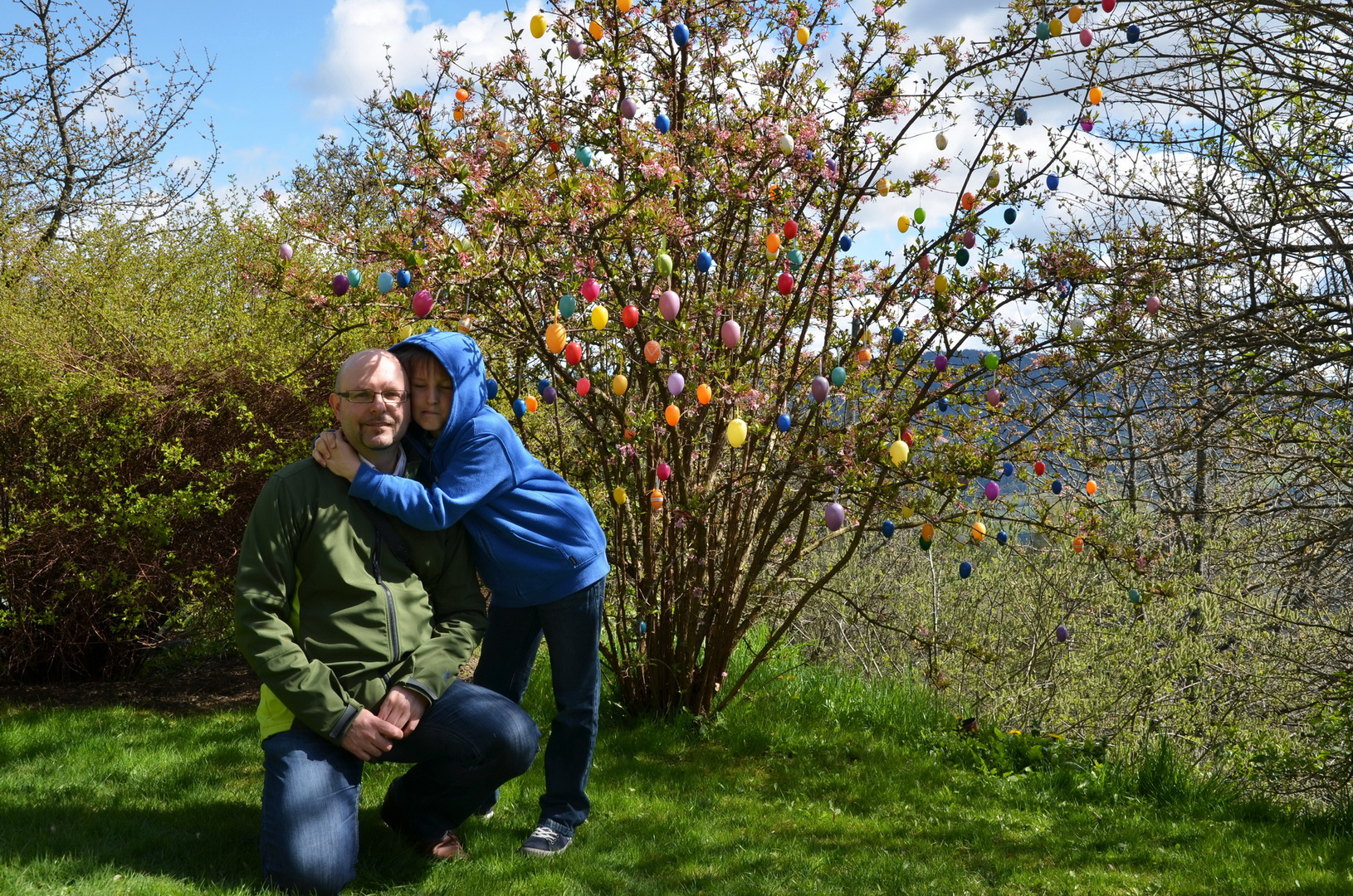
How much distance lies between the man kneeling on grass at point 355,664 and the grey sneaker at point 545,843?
0.21m

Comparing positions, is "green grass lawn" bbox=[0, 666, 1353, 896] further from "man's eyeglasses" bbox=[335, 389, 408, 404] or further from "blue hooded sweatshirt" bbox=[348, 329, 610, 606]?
"man's eyeglasses" bbox=[335, 389, 408, 404]

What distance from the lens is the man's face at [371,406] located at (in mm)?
2682

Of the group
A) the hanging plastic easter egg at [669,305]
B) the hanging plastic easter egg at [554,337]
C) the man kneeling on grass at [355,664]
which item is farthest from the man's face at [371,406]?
the hanging plastic easter egg at [669,305]

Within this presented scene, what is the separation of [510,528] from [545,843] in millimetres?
1000

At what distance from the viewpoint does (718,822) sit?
138 inches

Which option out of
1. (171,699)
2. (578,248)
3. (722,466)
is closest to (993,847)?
(722,466)

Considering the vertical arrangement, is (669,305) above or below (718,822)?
above

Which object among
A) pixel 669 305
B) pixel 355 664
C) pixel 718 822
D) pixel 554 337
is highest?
pixel 669 305

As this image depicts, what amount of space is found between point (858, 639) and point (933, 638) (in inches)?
171

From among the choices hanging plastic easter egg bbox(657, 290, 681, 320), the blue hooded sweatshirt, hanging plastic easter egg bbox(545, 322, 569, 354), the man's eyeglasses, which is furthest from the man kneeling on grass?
hanging plastic easter egg bbox(657, 290, 681, 320)

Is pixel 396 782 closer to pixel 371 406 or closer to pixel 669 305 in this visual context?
pixel 371 406

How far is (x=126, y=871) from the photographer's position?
2547 mm

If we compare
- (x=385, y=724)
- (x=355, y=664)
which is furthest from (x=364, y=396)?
(x=385, y=724)

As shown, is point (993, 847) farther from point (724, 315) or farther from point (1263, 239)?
point (1263, 239)
